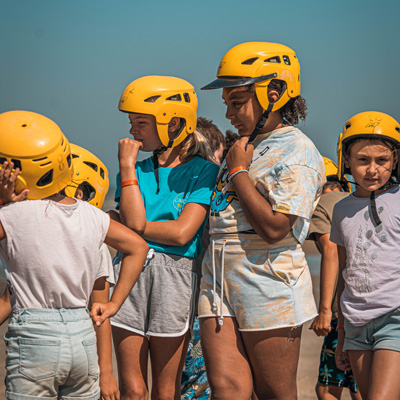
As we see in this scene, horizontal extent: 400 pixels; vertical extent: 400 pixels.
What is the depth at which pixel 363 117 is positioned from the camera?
453cm

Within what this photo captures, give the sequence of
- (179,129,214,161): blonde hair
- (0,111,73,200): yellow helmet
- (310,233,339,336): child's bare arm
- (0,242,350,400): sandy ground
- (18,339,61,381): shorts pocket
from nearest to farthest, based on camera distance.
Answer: (18,339,61,381): shorts pocket
(0,111,73,200): yellow helmet
(179,129,214,161): blonde hair
(310,233,339,336): child's bare arm
(0,242,350,400): sandy ground

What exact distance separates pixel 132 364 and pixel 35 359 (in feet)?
3.57

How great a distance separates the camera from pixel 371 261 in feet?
13.9

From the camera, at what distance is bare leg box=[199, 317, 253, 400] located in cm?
400

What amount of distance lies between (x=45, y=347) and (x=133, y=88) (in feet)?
6.47

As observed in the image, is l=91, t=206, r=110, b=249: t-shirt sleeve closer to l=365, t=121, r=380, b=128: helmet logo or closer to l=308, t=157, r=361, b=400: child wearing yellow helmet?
l=365, t=121, r=380, b=128: helmet logo

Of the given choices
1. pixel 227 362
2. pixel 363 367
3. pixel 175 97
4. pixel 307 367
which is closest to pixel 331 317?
pixel 363 367

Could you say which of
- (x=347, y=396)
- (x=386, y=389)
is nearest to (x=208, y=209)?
(x=386, y=389)

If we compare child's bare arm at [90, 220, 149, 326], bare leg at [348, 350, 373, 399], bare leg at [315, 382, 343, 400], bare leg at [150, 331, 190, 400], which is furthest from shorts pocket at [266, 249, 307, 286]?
bare leg at [315, 382, 343, 400]

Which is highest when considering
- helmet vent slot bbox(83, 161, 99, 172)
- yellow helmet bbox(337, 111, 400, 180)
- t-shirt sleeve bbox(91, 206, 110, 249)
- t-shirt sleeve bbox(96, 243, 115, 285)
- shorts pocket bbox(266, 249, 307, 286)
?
yellow helmet bbox(337, 111, 400, 180)

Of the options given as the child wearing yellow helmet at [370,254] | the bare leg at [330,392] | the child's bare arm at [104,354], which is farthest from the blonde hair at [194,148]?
the bare leg at [330,392]

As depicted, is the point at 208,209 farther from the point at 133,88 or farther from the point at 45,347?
the point at 45,347

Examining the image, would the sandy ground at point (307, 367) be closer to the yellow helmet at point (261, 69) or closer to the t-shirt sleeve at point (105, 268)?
the t-shirt sleeve at point (105, 268)

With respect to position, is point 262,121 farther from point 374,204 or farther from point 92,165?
point 92,165
